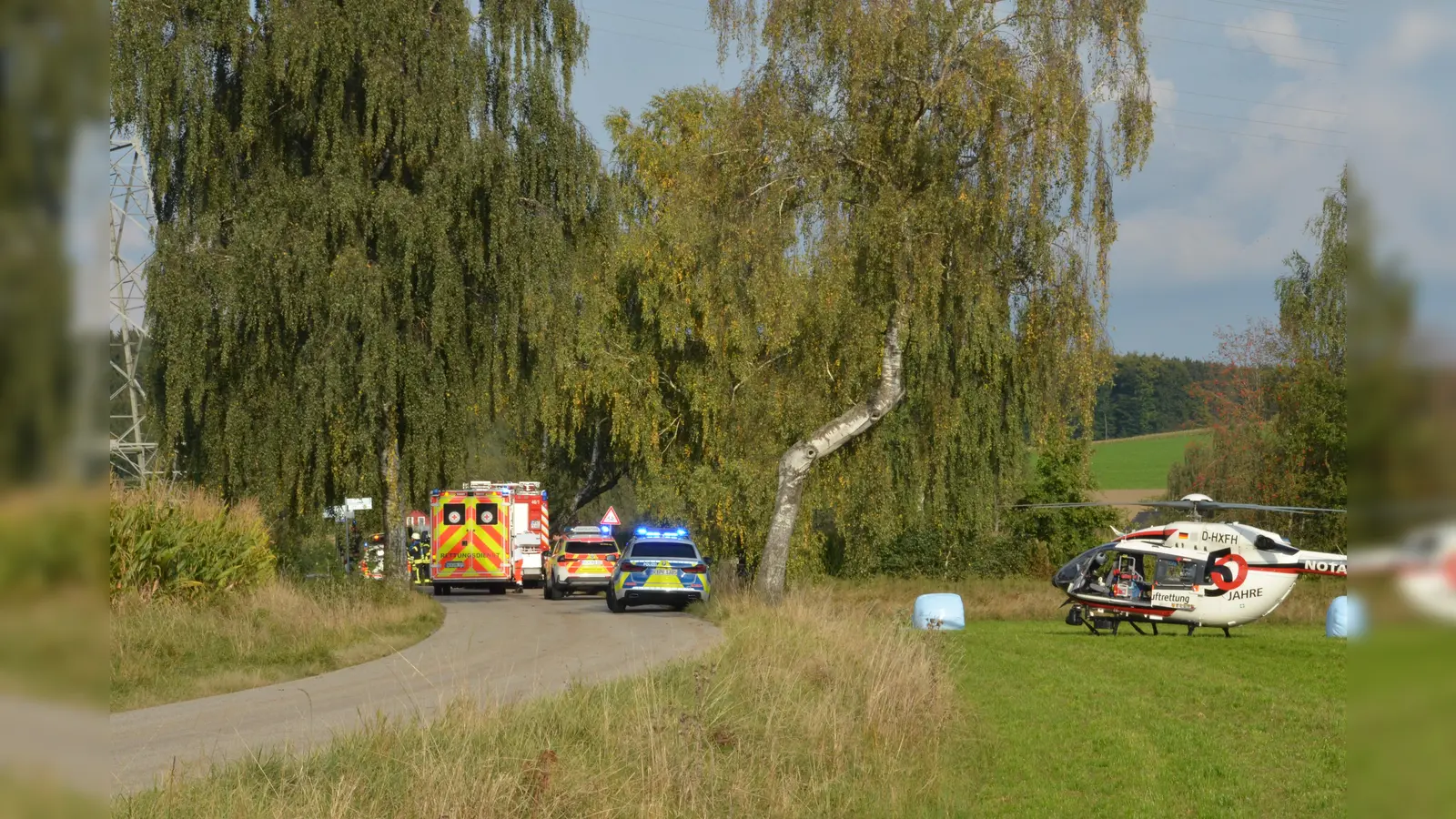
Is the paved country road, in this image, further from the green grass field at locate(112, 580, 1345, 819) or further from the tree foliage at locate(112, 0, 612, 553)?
the tree foliage at locate(112, 0, 612, 553)

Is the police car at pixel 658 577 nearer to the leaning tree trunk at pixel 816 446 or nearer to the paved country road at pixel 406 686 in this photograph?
the leaning tree trunk at pixel 816 446

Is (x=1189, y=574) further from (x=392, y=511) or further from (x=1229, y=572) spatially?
(x=392, y=511)

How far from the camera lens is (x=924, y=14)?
84.9 ft

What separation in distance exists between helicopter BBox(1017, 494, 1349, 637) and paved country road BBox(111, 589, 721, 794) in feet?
30.8

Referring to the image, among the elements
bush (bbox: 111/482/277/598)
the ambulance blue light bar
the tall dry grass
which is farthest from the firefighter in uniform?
the tall dry grass

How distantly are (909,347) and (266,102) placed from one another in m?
12.3

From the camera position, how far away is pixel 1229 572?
2844 cm

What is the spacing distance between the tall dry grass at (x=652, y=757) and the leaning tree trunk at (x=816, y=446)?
15.4m

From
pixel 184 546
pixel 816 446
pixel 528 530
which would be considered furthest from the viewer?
pixel 528 530

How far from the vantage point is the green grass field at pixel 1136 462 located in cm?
7500

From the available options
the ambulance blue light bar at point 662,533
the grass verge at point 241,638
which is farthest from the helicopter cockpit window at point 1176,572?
the grass verge at point 241,638

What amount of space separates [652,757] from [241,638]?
11379 millimetres
